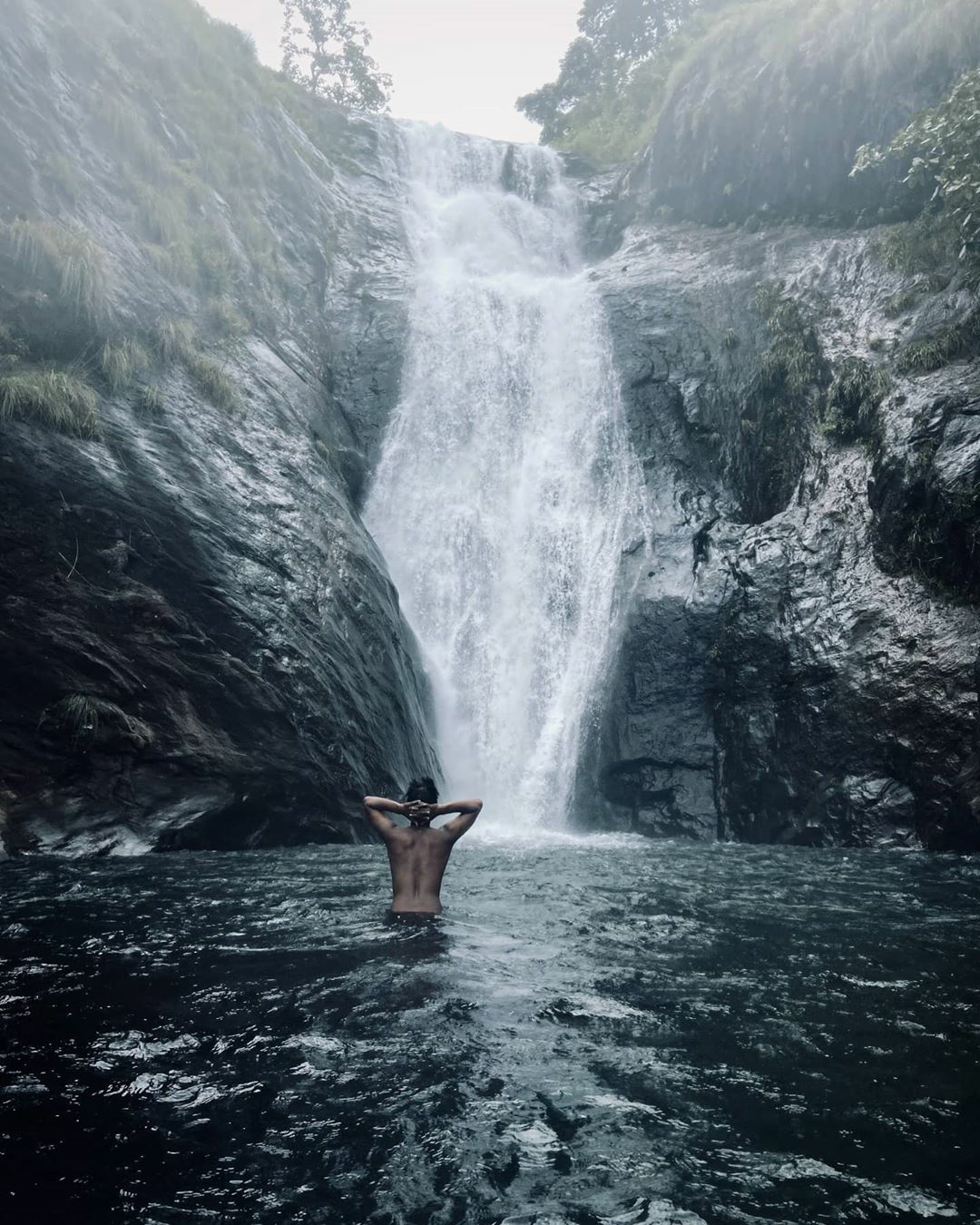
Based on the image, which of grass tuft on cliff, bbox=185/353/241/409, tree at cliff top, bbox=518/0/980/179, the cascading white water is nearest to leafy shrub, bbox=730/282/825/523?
the cascading white water

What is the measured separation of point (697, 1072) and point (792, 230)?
68.9 feet

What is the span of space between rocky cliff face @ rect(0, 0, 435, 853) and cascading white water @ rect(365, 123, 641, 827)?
1.31 metres

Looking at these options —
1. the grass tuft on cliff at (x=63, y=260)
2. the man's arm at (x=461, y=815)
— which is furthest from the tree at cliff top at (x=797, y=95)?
the man's arm at (x=461, y=815)

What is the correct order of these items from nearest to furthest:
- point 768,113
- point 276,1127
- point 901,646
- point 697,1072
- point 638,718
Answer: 1. point 276,1127
2. point 697,1072
3. point 901,646
4. point 638,718
5. point 768,113

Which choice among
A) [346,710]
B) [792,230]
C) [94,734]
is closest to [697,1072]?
[94,734]

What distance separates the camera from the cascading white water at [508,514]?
16.7 metres

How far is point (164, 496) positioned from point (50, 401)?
1754mm

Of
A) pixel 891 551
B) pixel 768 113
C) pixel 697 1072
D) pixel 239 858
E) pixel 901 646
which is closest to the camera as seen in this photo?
pixel 697 1072

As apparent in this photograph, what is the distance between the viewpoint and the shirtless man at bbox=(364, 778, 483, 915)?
277 inches

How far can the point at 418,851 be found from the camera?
7051mm

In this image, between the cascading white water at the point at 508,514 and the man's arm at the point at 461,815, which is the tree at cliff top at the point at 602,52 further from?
the man's arm at the point at 461,815

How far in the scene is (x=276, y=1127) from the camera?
347cm

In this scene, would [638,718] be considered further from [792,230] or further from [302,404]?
[792,230]

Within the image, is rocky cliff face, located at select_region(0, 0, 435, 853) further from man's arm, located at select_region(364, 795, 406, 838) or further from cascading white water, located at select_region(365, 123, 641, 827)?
man's arm, located at select_region(364, 795, 406, 838)
